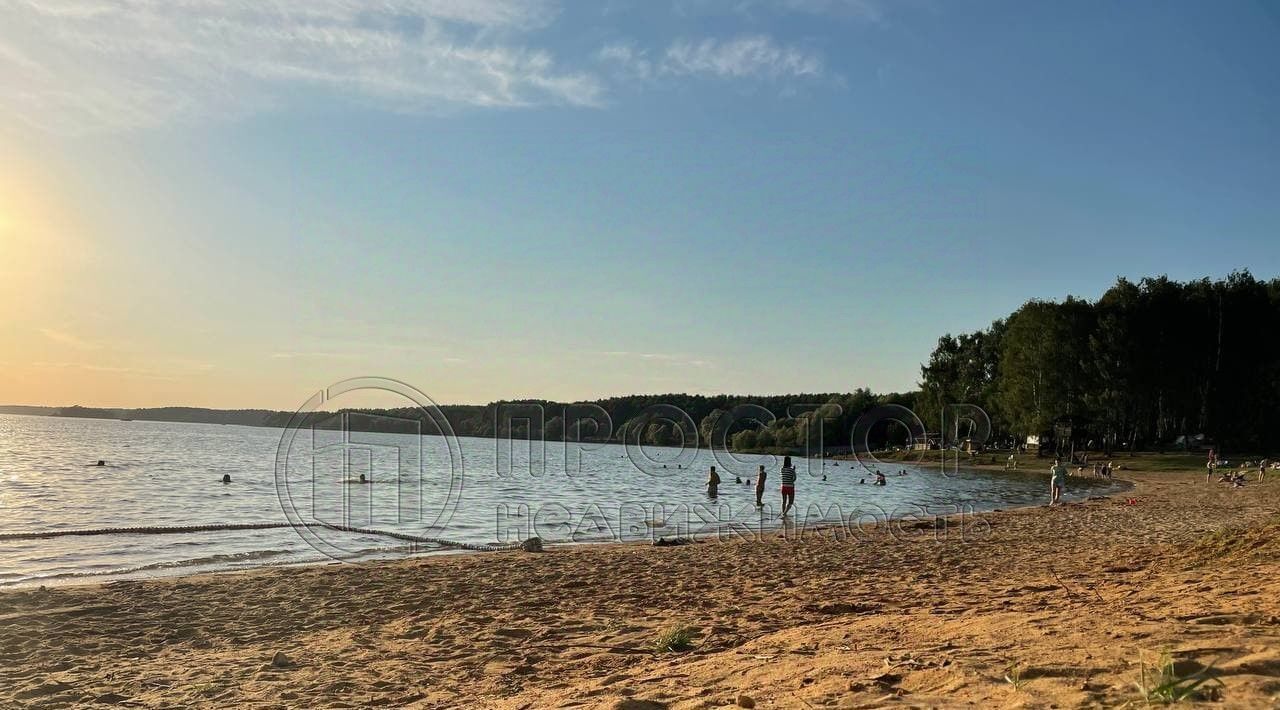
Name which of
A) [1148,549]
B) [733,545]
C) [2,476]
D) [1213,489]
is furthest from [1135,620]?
[2,476]

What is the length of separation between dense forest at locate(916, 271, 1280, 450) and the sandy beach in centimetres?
5890

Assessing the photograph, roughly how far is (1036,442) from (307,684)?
9332cm

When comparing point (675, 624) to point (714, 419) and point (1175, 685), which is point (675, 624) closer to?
point (1175, 685)

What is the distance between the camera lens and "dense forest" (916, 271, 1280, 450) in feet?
220

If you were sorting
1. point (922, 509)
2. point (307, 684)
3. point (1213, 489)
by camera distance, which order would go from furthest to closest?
point (1213, 489), point (922, 509), point (307, 684)

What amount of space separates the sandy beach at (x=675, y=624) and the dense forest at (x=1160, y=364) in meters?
58.9

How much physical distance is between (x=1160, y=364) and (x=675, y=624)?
71.5 meters

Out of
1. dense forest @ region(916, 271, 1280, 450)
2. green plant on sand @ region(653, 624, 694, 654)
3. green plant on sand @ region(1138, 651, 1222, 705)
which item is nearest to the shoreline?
green plant on sand @ region(653, 624, 694, 654)

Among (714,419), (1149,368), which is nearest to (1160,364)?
(1149,368)

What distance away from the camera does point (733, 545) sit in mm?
18219

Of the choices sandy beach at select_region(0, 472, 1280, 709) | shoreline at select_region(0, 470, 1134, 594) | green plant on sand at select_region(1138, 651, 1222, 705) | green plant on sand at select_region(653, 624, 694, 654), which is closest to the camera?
green plant on sand at select_region(1138, 651, 1222, 705)

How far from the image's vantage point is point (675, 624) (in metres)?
9.23

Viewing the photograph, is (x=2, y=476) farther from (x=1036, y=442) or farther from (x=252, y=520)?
(x=1036, y=442)

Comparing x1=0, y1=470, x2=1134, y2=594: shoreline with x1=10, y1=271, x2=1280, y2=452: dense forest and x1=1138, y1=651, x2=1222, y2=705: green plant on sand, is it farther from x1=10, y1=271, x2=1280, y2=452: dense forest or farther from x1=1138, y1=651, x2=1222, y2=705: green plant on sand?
x1=10, y1=271, x2=1280, y2=452: dense forest
